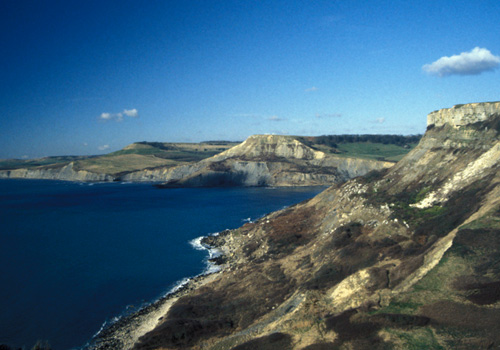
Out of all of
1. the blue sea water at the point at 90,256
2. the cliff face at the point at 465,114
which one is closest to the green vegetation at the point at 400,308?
the blue sea water at the point at 90,256

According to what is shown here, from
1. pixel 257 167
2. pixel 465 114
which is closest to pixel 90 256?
pixel 465 114

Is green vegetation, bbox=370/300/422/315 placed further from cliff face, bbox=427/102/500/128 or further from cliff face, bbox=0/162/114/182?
cliff face, bbox=0/162/114/182

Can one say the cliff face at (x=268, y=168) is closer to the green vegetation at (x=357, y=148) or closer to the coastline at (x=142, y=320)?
the green vegetation at (x=357, y=148)

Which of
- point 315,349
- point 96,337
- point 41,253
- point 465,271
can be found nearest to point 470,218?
point 465,271

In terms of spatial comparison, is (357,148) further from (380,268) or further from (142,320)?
(142,320)

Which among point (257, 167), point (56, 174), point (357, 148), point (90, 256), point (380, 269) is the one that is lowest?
point (90, 256)
